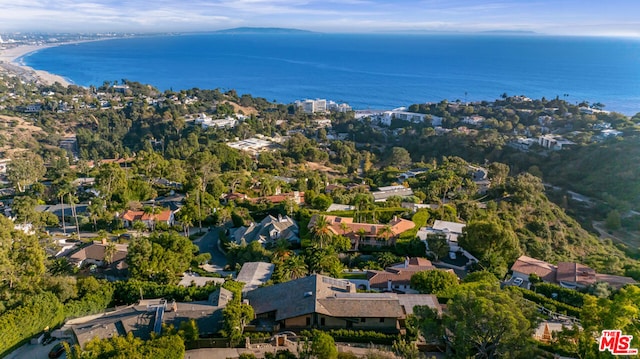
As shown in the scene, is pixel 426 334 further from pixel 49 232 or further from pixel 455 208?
pixel 49 232

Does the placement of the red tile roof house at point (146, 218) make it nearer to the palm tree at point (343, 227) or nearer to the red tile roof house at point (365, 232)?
the red tile roof house at point (365, 232)

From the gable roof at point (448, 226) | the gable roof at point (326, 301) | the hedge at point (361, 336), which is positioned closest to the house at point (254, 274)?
the gable roof at point (326, 301)

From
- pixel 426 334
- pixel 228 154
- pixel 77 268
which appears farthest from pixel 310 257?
pixel 228 154

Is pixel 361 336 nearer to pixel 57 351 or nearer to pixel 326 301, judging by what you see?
pixel 326 301

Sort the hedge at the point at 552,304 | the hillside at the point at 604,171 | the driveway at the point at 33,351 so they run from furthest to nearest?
the hillside at the point at 604,171 < the hedge at the point at 552,304 < the driveway at the point at 33,351

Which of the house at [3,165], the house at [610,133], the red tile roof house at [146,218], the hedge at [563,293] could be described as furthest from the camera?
the house at [610,133]

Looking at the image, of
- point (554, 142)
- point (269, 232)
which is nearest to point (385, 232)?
point (269, 232)

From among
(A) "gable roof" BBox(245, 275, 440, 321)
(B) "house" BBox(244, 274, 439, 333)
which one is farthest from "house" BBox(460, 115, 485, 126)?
(B) "house" BBox(244, 274, 439, 333)
